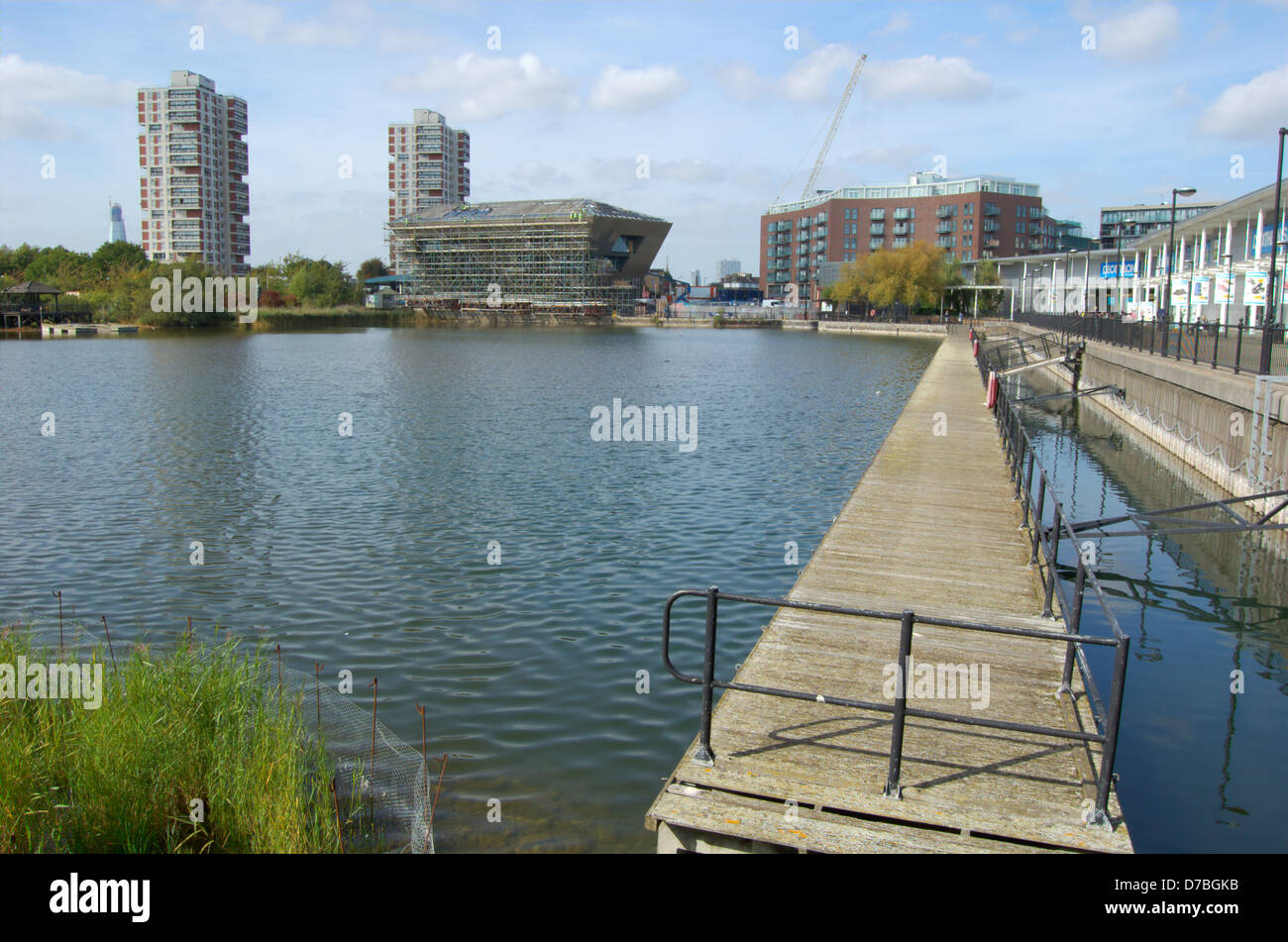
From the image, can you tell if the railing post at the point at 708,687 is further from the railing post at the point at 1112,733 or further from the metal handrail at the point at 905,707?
the railing post at the point at 1112,733

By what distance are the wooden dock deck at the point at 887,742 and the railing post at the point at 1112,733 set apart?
11 cm

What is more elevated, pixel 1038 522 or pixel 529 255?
pixel 529 255

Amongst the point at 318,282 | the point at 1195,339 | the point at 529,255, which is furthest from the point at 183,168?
the point at 1195,339

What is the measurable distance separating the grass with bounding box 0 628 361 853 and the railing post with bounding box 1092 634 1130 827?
14.4ft

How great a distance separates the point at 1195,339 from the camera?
24312 millimetres

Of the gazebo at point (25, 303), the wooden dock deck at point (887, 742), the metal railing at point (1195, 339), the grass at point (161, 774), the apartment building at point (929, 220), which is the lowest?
the grass at point (161, 774)

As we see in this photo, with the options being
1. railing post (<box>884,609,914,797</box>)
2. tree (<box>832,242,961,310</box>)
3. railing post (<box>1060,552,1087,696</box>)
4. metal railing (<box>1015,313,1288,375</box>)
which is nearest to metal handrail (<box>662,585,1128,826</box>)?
railing post (<box>884,609,914,797</box>)

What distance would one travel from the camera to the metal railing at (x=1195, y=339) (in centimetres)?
2084

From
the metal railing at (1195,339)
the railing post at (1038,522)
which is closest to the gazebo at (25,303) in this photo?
the metal railing at (1195,339)

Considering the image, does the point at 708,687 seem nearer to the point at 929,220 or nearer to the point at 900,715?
the point at 900,715

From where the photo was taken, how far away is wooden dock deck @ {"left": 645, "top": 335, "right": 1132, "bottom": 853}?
17.7ft

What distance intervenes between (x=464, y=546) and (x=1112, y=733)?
10588 mm
